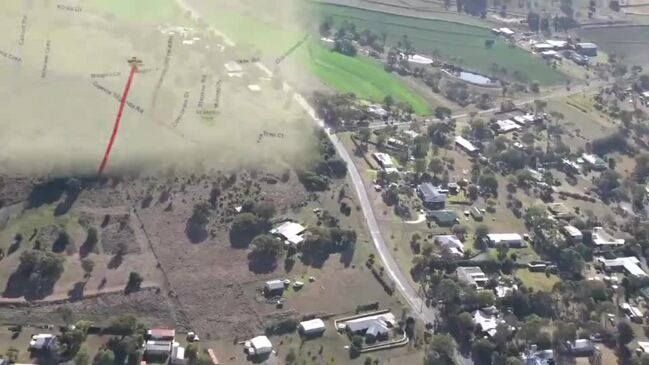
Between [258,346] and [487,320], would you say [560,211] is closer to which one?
[487,320]

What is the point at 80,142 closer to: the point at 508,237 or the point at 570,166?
the point at 508,237

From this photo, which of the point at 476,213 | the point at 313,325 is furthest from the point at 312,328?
the point at 476,213

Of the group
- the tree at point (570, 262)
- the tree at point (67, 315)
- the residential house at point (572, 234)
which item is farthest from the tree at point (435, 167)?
the tree at point (67, 315)

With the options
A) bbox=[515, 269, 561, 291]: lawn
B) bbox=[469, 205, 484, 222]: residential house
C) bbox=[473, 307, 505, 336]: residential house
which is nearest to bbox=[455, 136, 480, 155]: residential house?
bbox=[469, 205, 484, 222]: residential house

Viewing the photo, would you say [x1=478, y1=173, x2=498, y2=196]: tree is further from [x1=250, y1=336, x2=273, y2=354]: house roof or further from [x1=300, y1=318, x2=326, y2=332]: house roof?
[x1=250, y1=336, x2=273, y2=354]: house roof

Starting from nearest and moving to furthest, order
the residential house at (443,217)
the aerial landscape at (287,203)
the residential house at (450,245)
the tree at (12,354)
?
the tree at (12,354) < the aerial landscape at (287,203) < the residential house at (450,245) < the residential house at (443,217)

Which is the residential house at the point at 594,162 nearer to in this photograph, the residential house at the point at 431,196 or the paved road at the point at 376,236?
the residential house at the point at 431,196
